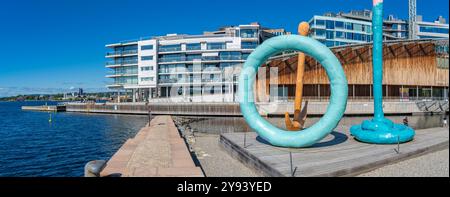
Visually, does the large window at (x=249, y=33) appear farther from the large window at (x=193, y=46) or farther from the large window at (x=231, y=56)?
the large window at (x=193, y=46)

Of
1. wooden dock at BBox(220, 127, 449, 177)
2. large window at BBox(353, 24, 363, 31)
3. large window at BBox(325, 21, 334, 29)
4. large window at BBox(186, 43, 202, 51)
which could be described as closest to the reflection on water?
wooden dock at BBox(220, 127, 449, 177)

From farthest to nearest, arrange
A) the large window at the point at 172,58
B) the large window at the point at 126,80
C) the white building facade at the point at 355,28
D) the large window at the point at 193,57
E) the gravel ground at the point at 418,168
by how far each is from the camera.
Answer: the white building facade at the point at 355,28 → the large window at the point at 126,80 → the large window at the point at 172,58 → the large window at the point at 193,57 → the gravel ground at the point at 418,168

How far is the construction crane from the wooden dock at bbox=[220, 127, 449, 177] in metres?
91.9

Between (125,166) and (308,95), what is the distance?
4041cm

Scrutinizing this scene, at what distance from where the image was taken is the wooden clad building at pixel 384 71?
4700cm

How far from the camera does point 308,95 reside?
48.1 metres

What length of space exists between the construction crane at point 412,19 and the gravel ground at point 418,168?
96.1 m

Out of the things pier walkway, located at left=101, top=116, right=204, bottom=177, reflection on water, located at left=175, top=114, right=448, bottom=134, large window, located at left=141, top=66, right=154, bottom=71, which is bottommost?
reflection on water, located at left=175, top=114, right=448, bottom=134

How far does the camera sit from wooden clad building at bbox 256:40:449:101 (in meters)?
47.0

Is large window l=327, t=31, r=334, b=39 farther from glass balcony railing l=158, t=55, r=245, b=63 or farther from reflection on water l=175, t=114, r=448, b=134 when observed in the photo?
reflection on water l=175, t=114, r=448, b=134

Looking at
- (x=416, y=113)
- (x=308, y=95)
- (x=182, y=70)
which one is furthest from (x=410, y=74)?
(x=182, y=70)

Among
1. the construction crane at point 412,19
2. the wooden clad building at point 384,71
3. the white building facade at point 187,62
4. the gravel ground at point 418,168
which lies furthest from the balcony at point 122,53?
the construction crane at point 412,19

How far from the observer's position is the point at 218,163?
14258 millimetres
